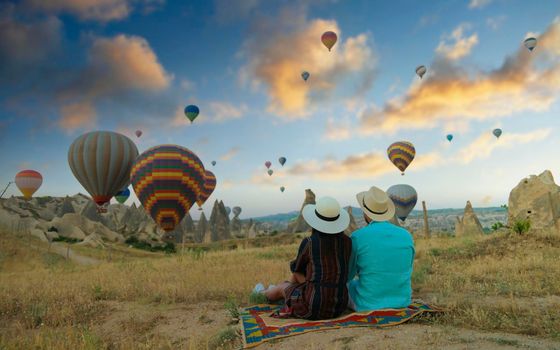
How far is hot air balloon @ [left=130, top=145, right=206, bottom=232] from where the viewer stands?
731 inches

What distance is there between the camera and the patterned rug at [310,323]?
4680 mm

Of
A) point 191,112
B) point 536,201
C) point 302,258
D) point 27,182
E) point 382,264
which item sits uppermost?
point 191,112

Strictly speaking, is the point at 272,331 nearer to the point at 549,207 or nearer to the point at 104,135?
the point at 549,207

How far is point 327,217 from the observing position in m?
5.23

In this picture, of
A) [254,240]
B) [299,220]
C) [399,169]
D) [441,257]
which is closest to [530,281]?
[441,257]

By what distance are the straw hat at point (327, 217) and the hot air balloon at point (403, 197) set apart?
3992 cm

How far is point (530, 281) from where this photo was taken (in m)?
7.79

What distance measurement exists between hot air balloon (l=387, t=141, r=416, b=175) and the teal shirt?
36500 mm

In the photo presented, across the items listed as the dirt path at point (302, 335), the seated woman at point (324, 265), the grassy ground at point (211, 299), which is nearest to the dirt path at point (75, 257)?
the grassy ground at point (211, 299)

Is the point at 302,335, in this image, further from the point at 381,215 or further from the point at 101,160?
the point at 101,160

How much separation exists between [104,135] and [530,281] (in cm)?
2397

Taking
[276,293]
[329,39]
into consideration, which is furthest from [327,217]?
[329,39]

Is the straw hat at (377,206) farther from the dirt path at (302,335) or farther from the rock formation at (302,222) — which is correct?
the rock formation at (302,222)

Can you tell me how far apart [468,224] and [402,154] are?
30.6 feet
